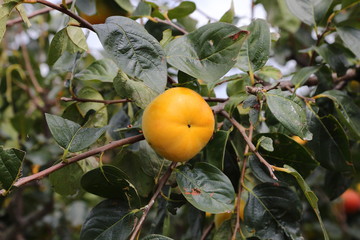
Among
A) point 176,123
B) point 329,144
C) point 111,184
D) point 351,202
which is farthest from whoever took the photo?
point 351,202

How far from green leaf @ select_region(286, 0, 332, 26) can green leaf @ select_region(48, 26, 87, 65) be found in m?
0.48

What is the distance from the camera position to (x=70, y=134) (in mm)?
699

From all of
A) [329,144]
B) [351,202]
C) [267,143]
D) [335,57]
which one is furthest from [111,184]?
[351,202]

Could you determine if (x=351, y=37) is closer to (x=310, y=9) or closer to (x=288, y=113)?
(x=310, y=9)

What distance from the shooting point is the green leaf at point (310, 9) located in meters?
0.96

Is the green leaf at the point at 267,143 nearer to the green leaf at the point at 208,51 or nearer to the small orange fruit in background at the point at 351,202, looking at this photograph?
the green leaf at the point at 208,51

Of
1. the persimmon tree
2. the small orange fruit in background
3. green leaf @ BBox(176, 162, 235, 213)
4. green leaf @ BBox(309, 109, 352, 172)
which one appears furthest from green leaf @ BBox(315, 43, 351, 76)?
the small orange fruit in background

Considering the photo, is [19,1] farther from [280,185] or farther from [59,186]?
[280,185]

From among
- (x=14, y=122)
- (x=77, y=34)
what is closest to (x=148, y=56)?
(x=77, y=34)

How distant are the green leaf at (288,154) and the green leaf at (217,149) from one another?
3.5 inches

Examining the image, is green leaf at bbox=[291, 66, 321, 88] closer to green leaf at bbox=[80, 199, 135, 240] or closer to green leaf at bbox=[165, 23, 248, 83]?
green leaf at bbox=[165, 23, 248, 83]

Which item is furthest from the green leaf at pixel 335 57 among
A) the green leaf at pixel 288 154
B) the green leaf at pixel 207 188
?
the green leaf at pixel 207 188

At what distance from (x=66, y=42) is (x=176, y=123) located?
28 centimetres

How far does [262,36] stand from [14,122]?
974 mm
